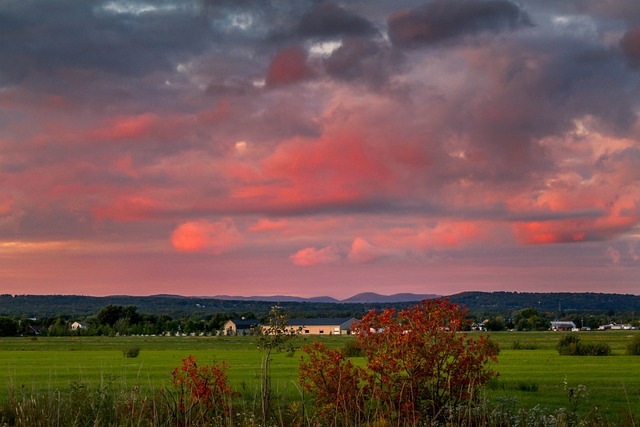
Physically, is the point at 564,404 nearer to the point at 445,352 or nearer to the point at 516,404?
the point at 516,404

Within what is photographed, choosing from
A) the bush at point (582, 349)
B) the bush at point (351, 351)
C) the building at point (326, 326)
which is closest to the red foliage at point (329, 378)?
the bush at point (351, 351)

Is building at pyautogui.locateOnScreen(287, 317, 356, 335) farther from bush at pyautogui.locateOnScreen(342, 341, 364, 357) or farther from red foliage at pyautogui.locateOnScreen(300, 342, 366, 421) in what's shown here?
red foliage at pyautogui.locateOnScreen(300, 342, 366, 421)

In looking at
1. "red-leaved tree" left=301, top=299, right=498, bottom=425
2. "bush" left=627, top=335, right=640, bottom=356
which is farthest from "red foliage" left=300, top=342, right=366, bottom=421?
"bush" left=627, top=335, right=640, bottom=356

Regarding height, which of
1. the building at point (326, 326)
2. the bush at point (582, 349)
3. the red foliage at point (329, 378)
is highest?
the red foliage at point (329, 378)

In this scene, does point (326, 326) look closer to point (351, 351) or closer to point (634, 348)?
point (634, 348)

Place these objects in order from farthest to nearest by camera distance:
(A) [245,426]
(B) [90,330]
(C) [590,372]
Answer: (B) [90,330]
(C) [590,372]
(A) [245,426]

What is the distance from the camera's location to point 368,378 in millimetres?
16938

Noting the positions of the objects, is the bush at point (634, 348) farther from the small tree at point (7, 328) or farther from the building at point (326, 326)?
the small tree at point (7, 328)

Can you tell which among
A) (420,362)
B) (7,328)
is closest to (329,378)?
(420,362)

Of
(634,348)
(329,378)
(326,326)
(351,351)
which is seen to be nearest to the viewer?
(329,378)

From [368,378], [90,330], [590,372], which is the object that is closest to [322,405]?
[368,378]

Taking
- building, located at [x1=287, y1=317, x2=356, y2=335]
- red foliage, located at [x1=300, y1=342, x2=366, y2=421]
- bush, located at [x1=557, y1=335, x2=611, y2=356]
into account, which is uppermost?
red foliage, located at [x1=300, y1=342, x2=366, y2=421]

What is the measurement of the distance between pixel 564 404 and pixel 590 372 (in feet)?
61.7

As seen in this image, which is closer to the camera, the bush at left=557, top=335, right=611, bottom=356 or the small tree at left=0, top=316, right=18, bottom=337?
the bush at left=557, top=335, right=611, bottom=356
